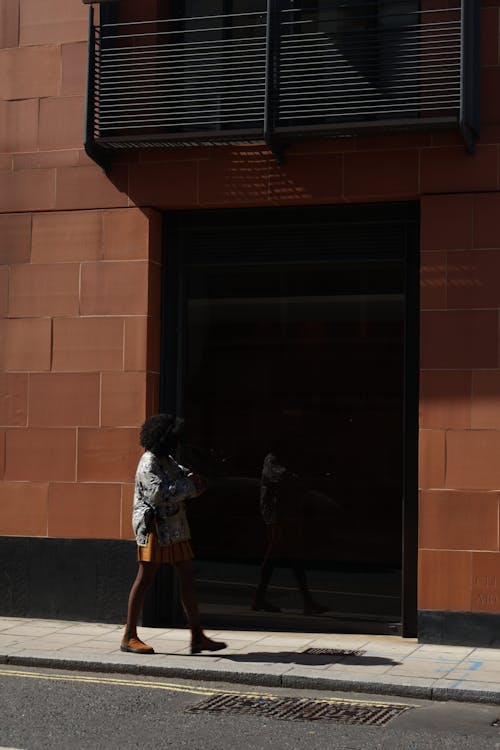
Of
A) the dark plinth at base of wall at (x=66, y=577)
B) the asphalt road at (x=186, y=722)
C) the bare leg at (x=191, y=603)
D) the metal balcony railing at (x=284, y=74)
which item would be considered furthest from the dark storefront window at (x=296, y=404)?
the asphalt road at (x=186, y=722)

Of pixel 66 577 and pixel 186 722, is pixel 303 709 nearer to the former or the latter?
pixel 186 722

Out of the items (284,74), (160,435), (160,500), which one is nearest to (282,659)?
(160,500)

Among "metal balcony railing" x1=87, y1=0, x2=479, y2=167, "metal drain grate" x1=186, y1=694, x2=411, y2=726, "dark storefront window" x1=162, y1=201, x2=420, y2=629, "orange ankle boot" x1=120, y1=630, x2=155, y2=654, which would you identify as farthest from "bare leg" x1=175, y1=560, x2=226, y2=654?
"metal balcony railing" x1=87, y1=0, x2=479, y2=167

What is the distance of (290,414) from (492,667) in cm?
313

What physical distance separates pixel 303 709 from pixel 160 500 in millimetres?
2174

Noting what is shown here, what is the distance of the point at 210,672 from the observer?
8.73 m

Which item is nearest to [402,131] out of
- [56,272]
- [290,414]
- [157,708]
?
[290,414]

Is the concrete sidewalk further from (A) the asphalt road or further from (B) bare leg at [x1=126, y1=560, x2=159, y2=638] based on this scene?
→ (B) bare leg at [x1=126, y1=560, x2=159, y2=638]

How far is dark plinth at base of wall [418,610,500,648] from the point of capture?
10.0m

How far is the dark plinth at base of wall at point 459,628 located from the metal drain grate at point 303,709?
2251 mm

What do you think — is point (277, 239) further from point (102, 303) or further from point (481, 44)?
point (481, 44)

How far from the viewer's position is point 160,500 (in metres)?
9.26

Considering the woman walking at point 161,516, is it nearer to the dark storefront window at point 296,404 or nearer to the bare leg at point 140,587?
the bare leg at point 140,587

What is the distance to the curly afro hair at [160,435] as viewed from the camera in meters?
9.33
